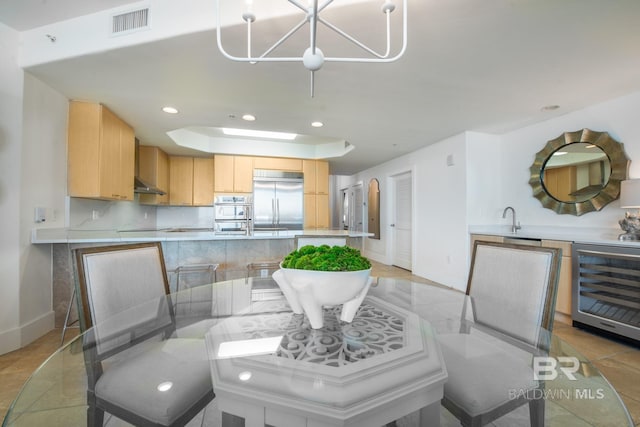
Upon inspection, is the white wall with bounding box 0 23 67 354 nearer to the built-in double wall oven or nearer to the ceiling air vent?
the ceiling air vent

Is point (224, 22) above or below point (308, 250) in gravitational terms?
above

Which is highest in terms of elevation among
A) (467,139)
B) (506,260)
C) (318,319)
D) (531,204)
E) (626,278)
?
(467,139)

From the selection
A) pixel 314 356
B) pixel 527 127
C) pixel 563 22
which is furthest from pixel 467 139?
pixel 314 356

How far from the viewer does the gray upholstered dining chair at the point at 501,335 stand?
0.88m

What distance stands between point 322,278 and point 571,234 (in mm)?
3356

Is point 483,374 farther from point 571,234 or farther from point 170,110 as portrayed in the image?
point 170,110

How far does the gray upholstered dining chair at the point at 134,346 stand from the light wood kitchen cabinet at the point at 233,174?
3.54 meters

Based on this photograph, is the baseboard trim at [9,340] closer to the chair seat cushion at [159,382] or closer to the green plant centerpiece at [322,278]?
the chair seat cushion at [159,382]

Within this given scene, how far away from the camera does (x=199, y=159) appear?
17.2 ft

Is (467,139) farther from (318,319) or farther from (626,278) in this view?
(318,319)

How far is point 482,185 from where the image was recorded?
378 cm

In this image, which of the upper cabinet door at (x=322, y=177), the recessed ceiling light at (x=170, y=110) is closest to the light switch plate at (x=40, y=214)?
the recessed ceiling light at (x=170, y=110)

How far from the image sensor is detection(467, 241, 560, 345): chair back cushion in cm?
117

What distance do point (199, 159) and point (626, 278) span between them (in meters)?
5.88
